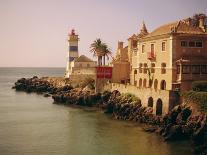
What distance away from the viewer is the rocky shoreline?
37.9m

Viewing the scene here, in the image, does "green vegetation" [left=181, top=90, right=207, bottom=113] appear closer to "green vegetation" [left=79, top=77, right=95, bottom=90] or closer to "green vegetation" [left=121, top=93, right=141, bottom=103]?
"green vegetation" [left=121, top=93, right=141, bottom=103]

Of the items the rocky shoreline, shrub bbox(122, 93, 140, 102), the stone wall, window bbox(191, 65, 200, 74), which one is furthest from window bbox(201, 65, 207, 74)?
shrub bbox(122, 93, 140, 102)

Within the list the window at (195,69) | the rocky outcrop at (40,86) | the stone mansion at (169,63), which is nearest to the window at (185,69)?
the stone mansion at (169,63)

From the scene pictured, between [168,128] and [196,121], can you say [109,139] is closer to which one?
[168,128]

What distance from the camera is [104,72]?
6469 cm

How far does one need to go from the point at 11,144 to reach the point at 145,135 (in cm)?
1405

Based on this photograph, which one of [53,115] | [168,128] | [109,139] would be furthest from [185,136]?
[53,115]

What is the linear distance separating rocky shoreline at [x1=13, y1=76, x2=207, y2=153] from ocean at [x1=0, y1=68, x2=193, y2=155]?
119 cm

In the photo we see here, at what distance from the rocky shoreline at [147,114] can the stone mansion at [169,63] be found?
1.49 m

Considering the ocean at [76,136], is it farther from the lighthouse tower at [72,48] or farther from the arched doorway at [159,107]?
the lighthouse tower at [72,48]

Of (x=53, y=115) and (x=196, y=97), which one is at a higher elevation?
(x=196, y=97)

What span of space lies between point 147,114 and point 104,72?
18.7m

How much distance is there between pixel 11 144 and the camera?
37.7 metres

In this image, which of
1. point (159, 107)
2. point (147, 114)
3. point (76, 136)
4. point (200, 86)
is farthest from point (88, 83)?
point (200, 86)
